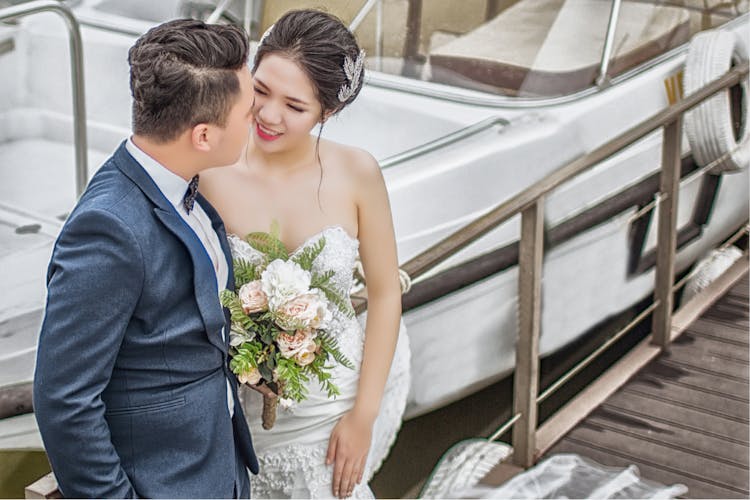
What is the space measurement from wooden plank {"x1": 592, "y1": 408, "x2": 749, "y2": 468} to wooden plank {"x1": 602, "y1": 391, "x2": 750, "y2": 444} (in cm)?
2

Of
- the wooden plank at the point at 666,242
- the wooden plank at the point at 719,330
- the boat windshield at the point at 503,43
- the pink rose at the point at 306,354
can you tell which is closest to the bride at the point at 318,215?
the pink rose at the point at 306,354

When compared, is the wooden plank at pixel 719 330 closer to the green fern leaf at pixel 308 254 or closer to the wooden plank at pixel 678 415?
the wooden plank at pixel 678 415

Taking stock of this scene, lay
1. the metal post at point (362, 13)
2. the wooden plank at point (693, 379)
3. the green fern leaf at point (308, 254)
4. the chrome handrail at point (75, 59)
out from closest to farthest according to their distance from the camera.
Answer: the green fern leaf at point (308, 254), the chrome handrail at point (75, 59), the metal post at point (362, 13), the wooden plank at point (693, 379)

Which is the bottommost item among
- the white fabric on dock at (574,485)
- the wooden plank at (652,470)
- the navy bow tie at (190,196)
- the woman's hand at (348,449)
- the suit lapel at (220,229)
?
the wooden plank at (652,470)

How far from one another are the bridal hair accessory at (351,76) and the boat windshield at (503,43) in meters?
1.48

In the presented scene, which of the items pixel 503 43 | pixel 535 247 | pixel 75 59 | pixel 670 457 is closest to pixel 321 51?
pixel 75 59

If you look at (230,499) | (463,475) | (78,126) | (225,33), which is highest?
(225,33)

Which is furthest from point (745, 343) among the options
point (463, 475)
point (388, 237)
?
point (388, 237)

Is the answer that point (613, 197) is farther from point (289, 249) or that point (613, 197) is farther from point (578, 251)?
point (289, 249)

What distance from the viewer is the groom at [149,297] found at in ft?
3.93

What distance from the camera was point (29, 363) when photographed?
2.21 metres

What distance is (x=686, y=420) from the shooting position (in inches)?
116

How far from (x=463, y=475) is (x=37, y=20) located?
1.53 m

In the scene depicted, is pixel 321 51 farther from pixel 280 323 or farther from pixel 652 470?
pixel 652 470
